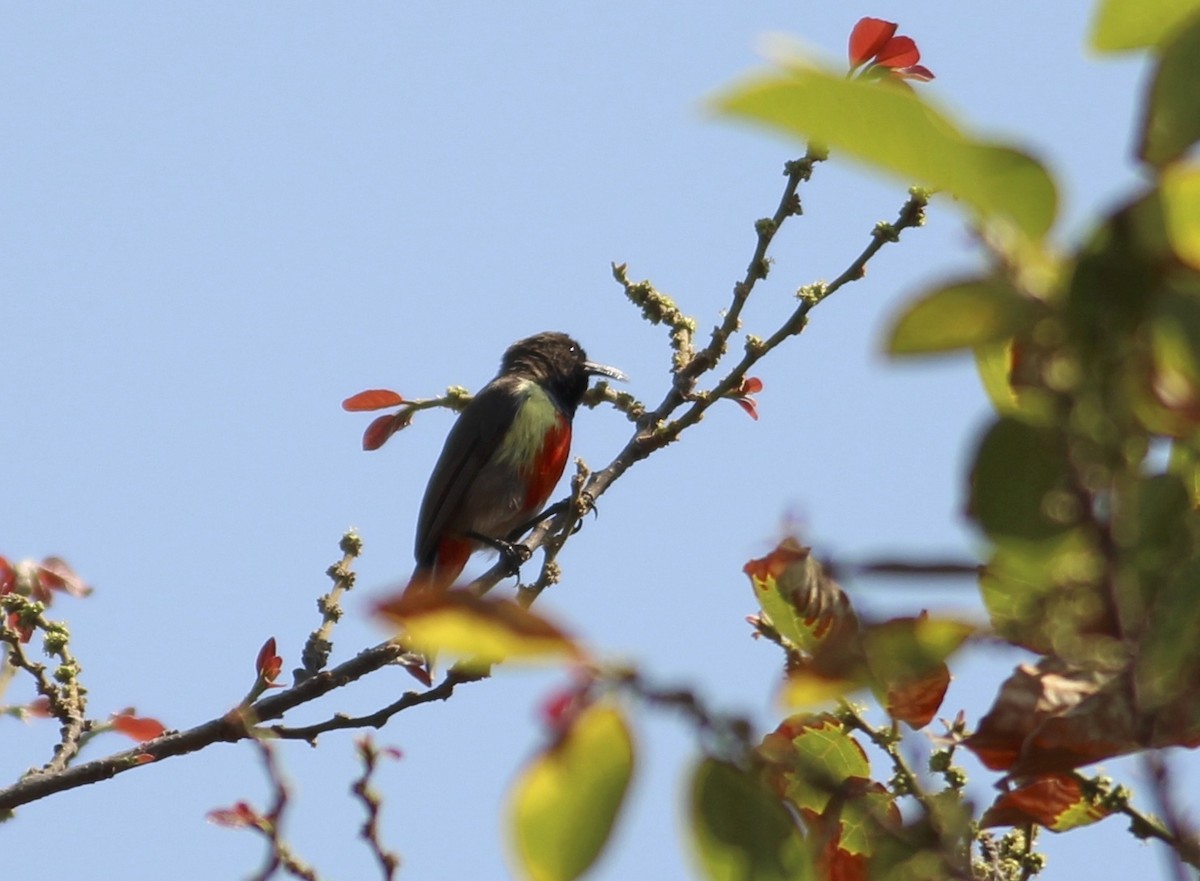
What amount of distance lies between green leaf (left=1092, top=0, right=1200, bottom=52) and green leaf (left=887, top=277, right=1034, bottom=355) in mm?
157

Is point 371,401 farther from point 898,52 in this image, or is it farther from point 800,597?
point 800,597

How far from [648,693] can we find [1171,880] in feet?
1.18

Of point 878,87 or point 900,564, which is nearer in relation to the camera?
point 878,87

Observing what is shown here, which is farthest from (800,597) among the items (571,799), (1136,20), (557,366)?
(557,366)

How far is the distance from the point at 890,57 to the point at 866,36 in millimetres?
268

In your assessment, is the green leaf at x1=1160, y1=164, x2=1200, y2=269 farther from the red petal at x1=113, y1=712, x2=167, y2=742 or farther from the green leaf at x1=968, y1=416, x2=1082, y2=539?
the red petal at x1=113, y1=712, x2=167, y2=742

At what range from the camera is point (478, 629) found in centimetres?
78

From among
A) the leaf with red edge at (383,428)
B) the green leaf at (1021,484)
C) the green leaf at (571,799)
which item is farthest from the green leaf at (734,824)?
the leaf with red edge at (383,428)

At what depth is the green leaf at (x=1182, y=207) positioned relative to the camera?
27.0 inches

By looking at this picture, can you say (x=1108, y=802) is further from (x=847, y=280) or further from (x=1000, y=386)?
(x=847, y=280)

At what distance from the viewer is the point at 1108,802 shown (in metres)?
1.33

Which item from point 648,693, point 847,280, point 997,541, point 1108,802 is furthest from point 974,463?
point 847,280

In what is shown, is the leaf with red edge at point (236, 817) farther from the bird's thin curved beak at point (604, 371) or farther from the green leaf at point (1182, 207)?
the bird's thin curved beak at point (604, 371)

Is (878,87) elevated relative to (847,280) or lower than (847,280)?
lower
